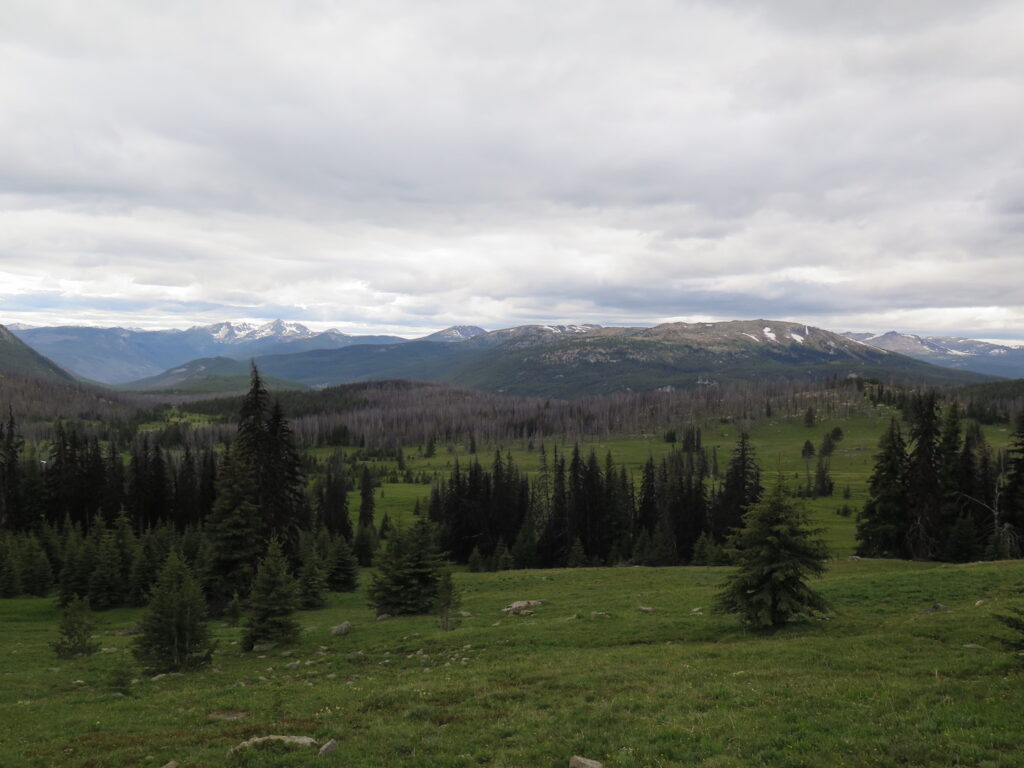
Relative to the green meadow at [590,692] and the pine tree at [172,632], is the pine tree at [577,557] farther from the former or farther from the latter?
the pine tree at [172,632]

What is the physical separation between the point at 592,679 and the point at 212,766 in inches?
460

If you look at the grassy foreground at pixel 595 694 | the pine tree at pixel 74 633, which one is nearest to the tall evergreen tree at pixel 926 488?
the grassy foreground at pixel 595 694

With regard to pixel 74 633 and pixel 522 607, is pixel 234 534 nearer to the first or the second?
pixel 74 633

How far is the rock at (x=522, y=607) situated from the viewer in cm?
3535

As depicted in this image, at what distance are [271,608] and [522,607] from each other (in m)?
15.5

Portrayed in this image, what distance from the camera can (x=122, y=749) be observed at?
1486 cm

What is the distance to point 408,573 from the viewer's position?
127ft

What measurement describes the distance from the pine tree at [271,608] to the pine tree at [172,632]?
11.0 ft

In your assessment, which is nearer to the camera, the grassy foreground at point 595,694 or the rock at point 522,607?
the grassy foreground at point 595,694

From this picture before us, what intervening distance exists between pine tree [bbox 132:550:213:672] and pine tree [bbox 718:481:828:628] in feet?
83.2

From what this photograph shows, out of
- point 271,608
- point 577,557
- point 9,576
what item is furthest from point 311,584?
point 577,557

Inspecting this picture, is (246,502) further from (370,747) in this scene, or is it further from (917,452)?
(917,452)

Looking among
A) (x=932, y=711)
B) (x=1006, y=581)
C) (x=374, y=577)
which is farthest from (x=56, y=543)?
(x=1006, y=581)

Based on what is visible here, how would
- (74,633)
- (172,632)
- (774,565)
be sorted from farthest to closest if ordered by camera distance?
(74,633)
(172,632)
(774,565)
